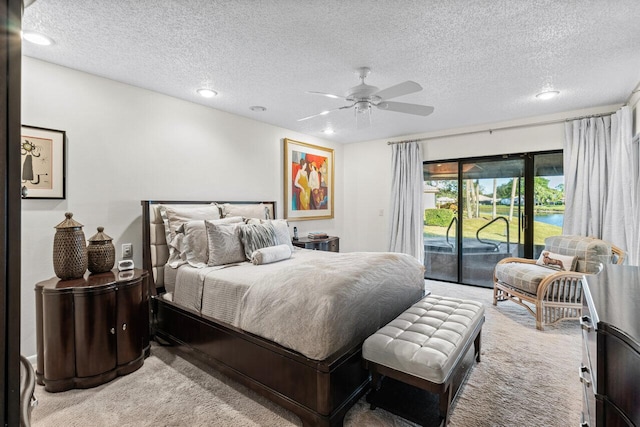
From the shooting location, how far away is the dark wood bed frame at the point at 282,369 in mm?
1757

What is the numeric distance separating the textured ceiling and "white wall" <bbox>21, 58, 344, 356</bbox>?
218 mm

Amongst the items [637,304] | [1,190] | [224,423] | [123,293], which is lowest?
[224,423]

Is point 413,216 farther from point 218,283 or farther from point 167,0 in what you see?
point 167,0

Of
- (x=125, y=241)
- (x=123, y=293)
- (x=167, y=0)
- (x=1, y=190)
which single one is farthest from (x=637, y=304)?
(x=125, y=241)

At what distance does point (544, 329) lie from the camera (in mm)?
3199

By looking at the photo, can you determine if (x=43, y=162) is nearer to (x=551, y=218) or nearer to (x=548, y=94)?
(x=548, y=94)

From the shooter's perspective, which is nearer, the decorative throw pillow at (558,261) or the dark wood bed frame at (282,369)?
the dark wood bed frame at (282,369)

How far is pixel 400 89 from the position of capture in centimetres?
245

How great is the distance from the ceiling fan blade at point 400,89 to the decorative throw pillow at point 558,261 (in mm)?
2730

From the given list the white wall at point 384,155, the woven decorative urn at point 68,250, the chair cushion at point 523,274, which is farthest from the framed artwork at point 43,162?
the chair cushion at point 523,274

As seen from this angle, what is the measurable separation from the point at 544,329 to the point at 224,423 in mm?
3229

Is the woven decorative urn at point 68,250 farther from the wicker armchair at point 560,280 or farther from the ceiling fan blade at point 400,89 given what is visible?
the wicker armchair at point 560,280

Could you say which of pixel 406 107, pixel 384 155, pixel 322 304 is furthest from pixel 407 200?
pixel 322 304

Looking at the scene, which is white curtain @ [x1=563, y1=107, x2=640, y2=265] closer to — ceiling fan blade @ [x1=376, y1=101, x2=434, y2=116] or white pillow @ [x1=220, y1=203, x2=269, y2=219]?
ceiling fan blade @ [x1=376, y1=101, x2=434, y2=116]
